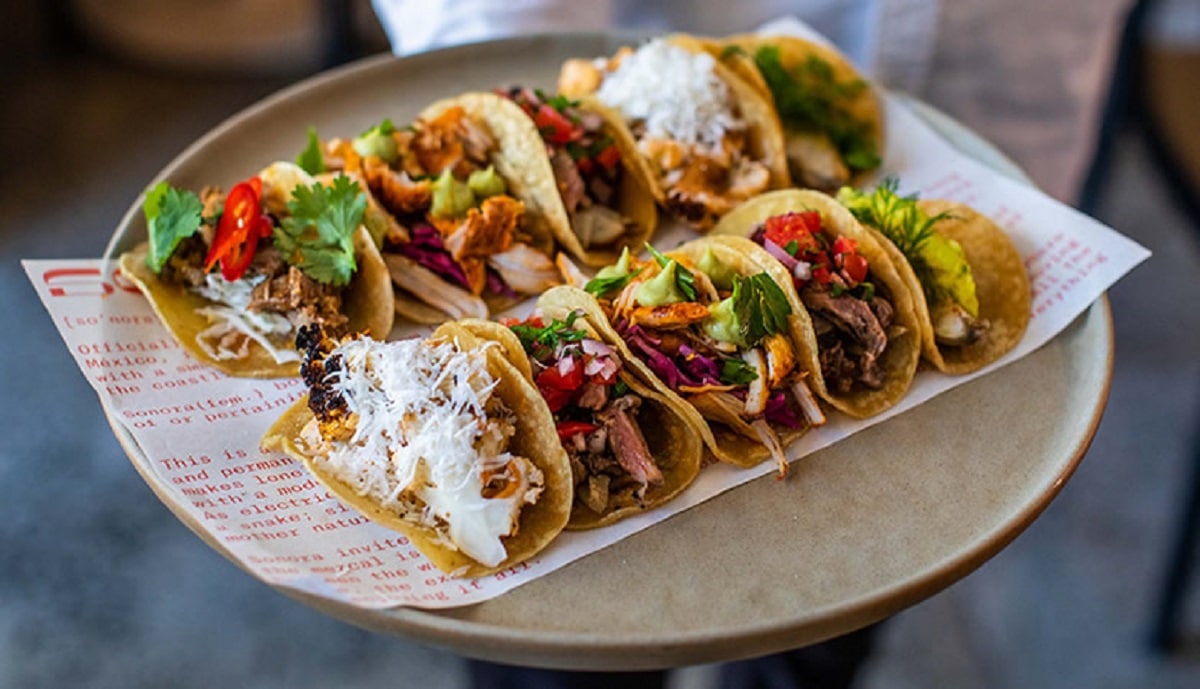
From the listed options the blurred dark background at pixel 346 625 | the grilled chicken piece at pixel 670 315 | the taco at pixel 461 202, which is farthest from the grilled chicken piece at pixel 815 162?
the blurred dark background at pixel 346 625

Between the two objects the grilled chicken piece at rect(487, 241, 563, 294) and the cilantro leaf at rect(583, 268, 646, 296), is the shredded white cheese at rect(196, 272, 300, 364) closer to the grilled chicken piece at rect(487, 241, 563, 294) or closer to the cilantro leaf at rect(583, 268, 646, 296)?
the grilled chicken piece at rect(487, 241, 563, 294)

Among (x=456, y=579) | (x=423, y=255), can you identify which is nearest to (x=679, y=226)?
(x=423, y=255)

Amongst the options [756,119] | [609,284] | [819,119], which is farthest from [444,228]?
[819,119]

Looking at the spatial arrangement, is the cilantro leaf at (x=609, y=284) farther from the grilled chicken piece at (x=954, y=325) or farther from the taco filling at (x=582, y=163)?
the grilled chicken piece at (x=954, y=325)

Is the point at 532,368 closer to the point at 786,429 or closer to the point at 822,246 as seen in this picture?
the point at 786,429

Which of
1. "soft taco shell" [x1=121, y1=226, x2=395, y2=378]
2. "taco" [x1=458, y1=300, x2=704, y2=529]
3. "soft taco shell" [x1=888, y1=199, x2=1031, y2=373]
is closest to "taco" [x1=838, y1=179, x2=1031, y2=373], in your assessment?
"soft taco shell" [x1=888, y1=199, x2=1031, y2=373]

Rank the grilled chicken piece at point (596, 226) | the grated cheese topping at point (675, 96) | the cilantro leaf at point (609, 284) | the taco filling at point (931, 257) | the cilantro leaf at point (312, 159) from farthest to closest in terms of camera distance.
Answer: the grated cheese topping at point (675, 96) → the grilled chicken piece at point (596, 226) → the cilantro leaf at point (312, 159) → the taco filling at point (931, 257) → the cilantro leaf at point (609, 284)
